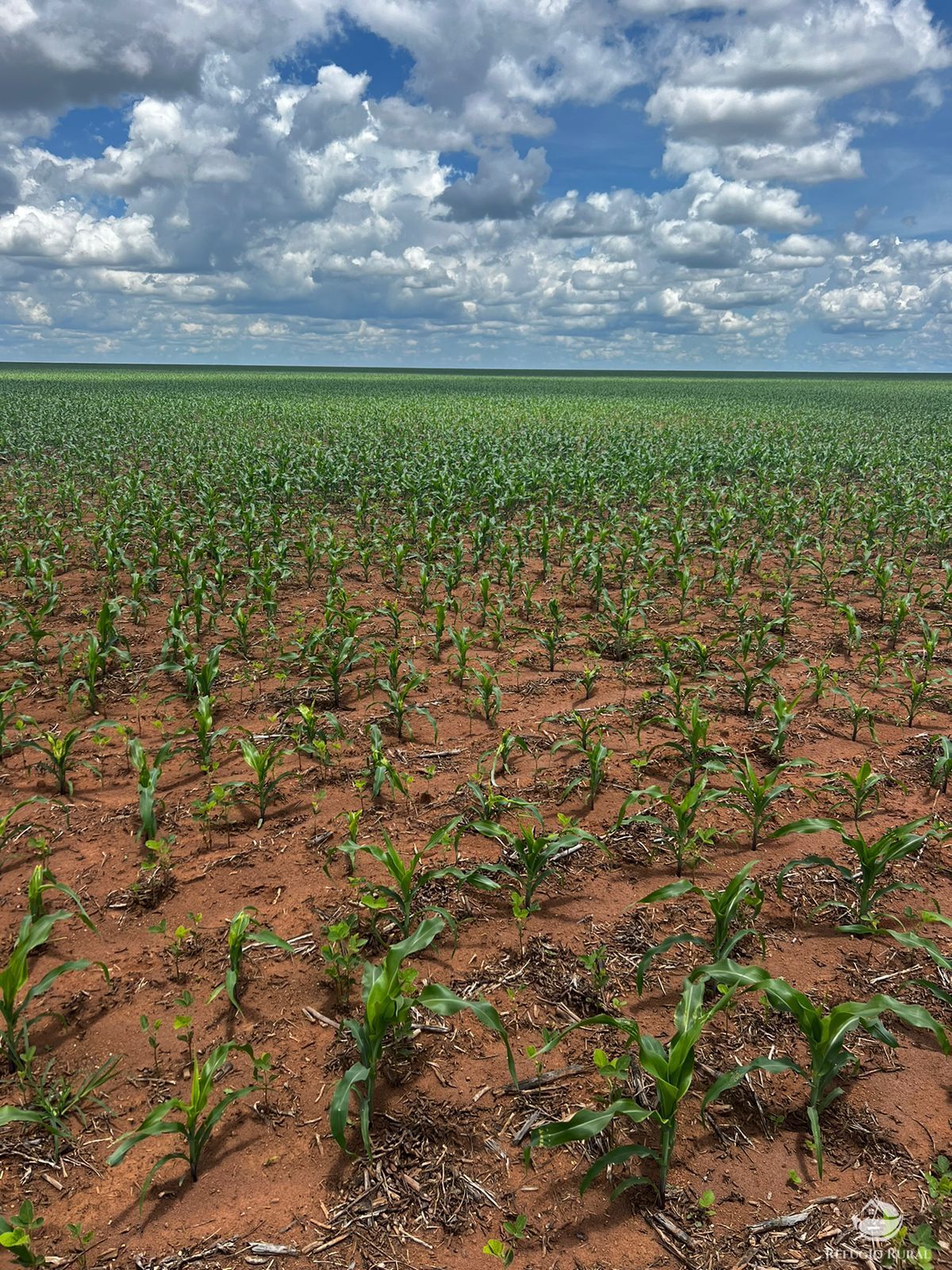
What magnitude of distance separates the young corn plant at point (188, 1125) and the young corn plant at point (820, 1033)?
1.58 meters

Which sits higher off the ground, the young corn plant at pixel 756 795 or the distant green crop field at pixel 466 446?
the distant green crop field at pixel 466 446

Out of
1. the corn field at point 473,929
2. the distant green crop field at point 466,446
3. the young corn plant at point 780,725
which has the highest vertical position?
the distant green crop field at point 466,446

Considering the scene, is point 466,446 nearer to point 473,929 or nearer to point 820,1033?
point 473,929

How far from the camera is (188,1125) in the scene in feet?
7.04

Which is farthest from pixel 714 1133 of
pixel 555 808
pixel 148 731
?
pixel 148 731

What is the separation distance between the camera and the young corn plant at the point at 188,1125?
2.10 metres

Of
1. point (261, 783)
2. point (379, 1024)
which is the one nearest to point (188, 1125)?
point (379, 1024)

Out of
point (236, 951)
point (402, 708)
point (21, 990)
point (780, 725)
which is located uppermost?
point (780, 725)

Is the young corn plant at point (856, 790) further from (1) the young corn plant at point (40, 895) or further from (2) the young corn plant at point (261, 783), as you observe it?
(1) the young corn plant at point (40, 895)

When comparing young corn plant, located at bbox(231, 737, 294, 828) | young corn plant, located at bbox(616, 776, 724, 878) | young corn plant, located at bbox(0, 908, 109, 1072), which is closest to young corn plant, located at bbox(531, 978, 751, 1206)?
young corn plant, located at bbox(616, 776, 724, 878)

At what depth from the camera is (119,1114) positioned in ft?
7.78

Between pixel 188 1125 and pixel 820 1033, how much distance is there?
204 cm

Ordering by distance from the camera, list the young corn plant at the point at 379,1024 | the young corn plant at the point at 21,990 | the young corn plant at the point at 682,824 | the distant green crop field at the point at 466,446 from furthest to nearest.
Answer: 1. the distant green crop field at the point at 466,446
2. the young corn plant at the point at 682,824
3. the young corn plant at the point at 21,990
4. the young corn plant at the point at 379,1024

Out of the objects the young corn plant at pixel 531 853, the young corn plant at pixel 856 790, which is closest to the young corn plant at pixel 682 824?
the young corn plant at pixel 531 853
